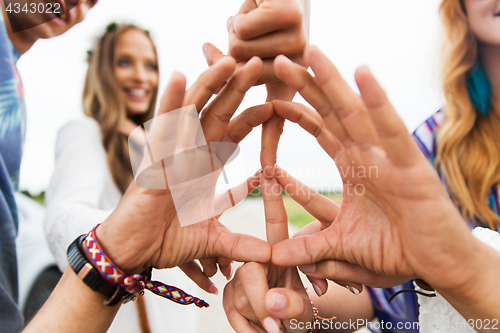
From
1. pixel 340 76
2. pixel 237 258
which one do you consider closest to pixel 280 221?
pixel 237 258

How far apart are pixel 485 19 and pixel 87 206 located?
1.62 metres

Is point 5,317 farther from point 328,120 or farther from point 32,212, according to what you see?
point 328,120

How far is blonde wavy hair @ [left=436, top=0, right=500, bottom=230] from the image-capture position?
0.96 meters

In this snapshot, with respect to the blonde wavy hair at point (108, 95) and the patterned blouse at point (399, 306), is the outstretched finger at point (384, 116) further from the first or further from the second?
the blonde wavy hair at point (108, 95)

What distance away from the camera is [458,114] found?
1.04 meters

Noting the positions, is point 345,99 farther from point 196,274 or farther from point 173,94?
point 196,274

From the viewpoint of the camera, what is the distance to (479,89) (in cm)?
100

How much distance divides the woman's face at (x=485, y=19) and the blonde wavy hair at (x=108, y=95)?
1.51m

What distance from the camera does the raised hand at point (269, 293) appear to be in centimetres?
52

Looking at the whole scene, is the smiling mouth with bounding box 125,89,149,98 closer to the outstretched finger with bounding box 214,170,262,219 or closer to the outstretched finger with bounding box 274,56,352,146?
the outstretched finger with bounding box 214,170,262,219

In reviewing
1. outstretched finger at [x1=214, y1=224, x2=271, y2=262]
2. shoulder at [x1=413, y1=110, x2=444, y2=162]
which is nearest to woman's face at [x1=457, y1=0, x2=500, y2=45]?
shoulder at [x1=413, y1=110, x2=444, y2=162]

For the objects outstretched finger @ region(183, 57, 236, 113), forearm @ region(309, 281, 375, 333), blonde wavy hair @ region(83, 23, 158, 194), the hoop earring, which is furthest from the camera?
blonde wavy hair @ region(83, 23, 158, 194)

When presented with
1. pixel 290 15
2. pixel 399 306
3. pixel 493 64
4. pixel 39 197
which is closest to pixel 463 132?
pixel 493 64

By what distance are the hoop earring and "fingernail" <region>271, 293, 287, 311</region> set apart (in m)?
1.06
